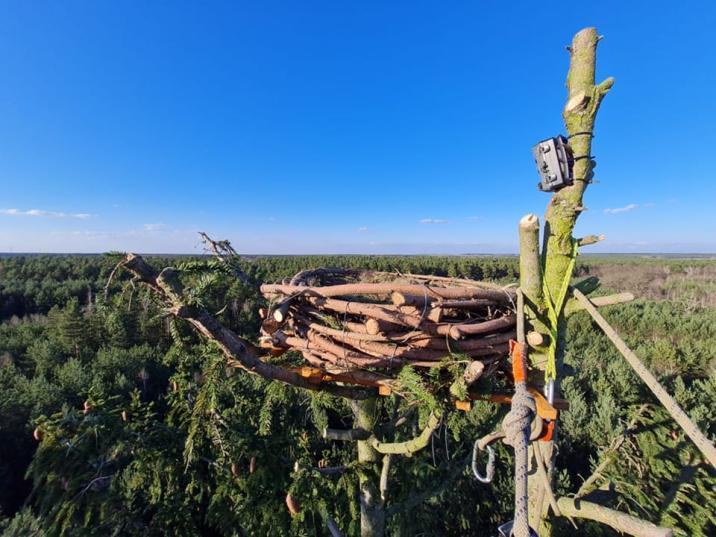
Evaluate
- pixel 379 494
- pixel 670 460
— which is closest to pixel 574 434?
pixel 670 460

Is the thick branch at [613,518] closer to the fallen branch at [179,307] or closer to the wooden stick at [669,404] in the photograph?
the wooden stick at [669,404]

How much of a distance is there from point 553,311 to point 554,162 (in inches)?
18.6

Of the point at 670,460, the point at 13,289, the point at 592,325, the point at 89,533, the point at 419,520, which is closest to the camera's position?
the point at 89,533

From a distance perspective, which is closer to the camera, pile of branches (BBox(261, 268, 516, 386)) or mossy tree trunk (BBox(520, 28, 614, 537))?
mossy tree trunk (BBox(520, 28, 614, 537))

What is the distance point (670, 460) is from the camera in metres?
3.15

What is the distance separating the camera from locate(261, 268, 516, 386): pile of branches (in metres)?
1.24

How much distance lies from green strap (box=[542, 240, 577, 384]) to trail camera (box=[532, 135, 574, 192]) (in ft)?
0.69

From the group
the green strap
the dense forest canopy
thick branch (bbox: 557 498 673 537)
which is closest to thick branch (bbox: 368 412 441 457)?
the dense forest canopy

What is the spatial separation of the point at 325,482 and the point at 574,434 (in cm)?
691

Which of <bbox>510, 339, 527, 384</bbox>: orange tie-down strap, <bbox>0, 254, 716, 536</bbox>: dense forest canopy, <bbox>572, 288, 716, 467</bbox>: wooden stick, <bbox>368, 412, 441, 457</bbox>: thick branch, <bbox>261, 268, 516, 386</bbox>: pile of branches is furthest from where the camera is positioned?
<bbox>0, 254, 716, 536</bbox>: dense forest canopy

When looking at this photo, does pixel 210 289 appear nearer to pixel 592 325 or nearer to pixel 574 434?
pixel 574 434

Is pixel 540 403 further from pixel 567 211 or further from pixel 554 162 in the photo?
pixel 554 162

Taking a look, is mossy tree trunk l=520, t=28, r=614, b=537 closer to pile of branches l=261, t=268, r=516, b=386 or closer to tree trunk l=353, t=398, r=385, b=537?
pile of branches l=261, t=268, r=516, b=386

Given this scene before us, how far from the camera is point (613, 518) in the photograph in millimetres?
1220
